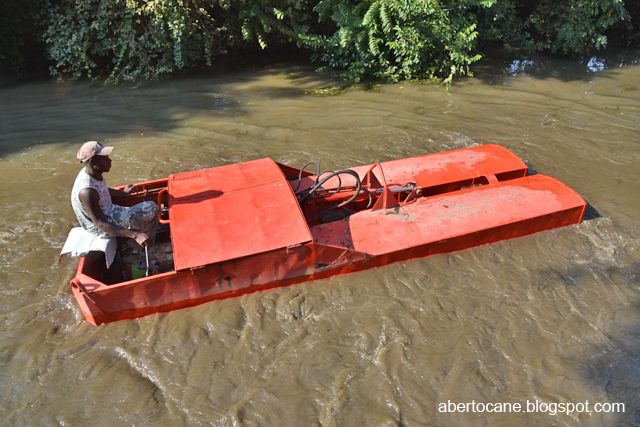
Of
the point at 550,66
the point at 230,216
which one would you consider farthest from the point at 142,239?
the point at 550,66

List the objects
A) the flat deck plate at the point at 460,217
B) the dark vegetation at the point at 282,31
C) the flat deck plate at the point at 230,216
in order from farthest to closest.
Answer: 1. the dark vegetation at the point at 282,31
2. the flat deck plate at the point at 460,217
3. the flat deck plate at the point at 230,216

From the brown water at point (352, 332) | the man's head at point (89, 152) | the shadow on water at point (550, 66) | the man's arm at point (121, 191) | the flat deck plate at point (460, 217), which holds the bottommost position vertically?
the brown water at point (352, 332)

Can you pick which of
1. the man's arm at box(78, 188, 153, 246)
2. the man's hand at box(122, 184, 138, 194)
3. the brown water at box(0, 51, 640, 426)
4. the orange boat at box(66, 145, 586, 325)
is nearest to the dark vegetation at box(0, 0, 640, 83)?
the brown water at box(0, 51, 640, 426)

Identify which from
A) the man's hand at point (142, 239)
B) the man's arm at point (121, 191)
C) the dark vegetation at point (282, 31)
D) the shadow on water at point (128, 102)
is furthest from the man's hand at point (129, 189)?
the dark vegetation at point (282, 31)

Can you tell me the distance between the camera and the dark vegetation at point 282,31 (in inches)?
372

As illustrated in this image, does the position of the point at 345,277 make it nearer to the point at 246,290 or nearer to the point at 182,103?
the point at 246,290

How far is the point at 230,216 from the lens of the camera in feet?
14.2

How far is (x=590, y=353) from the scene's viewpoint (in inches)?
152

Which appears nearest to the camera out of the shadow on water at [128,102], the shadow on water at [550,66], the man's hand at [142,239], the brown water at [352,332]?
→ the brown water at [352,332]

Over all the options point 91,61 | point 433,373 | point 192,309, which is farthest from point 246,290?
point 91,61

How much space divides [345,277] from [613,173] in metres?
4.64

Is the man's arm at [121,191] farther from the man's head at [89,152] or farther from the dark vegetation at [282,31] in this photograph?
the dark vegetation at [282,31]

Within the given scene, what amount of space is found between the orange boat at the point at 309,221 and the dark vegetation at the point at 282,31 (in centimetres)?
476

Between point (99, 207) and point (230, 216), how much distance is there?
1.21 metres
